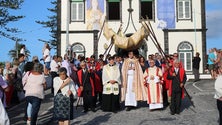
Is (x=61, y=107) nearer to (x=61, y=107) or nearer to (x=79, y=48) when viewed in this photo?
(x=61, y=107)

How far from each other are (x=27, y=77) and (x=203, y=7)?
2417 cm

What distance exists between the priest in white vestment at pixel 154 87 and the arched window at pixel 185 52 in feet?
58.2

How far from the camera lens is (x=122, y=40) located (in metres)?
16.2

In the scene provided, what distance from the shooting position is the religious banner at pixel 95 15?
30.2m

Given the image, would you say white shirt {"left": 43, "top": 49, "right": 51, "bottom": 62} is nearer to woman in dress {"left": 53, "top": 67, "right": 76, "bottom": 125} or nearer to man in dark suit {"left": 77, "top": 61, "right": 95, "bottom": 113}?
man in dark suit {"left": 77, "top": 61, "right": 95, "bottom": 113}

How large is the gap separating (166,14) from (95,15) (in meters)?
5.93

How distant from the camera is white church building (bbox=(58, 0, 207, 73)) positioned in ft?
99.1

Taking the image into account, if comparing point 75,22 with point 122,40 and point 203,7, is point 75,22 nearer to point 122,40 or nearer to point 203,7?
point 203,7

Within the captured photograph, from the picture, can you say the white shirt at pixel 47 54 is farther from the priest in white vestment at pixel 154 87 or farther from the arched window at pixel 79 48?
the arched window at pixel 79 48

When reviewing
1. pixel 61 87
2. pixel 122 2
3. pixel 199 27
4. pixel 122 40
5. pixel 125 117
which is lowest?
pixel 125 117

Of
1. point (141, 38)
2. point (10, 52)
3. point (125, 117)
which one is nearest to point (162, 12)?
point (141, 38)

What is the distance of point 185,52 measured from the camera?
3030cm

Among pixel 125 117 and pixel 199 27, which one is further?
pixel 199 27

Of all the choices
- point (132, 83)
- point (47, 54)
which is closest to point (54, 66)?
point (47, 54)
